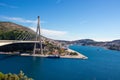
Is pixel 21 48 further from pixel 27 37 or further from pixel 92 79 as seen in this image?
pixel 92 79

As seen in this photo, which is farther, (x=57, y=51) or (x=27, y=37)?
(x=27, y=37)

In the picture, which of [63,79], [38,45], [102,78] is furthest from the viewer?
[38,45]

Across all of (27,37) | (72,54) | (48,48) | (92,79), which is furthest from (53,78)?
(27,37)

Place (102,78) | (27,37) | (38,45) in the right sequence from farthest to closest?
(27,37), (38,45), (102,78)

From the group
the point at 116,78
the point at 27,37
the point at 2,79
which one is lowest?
the point at 116,78

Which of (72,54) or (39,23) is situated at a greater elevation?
(39,23)

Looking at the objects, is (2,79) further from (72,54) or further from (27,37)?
(27,37)

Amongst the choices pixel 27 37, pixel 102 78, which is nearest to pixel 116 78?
pixel 102 78

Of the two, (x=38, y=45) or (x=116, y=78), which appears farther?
(x=38, y=45)

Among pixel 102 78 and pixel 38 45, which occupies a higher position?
pixel 38 45
